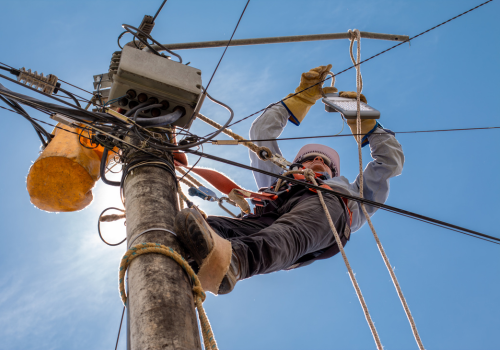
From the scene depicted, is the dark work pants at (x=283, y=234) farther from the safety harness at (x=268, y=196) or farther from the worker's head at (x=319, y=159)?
the worker's head at (x=319, y=159)

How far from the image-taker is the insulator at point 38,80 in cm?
313

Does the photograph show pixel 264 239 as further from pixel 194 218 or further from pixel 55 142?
pixel 55 142

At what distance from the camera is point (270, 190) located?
13.5 ft

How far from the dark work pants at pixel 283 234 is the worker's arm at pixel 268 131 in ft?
3.49

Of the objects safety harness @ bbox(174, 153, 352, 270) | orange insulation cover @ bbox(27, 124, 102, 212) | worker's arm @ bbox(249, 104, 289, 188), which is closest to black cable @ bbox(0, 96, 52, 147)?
orange insulation cover @ bbox(27, 124, 102, 212)

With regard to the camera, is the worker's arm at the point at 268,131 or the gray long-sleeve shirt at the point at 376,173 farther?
the worker's arm at the point at 268,131

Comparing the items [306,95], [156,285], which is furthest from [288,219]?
[306,95]

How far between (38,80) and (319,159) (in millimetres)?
2930

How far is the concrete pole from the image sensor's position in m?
1.63

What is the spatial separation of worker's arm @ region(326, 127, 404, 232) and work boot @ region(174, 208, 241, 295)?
2.21 metres

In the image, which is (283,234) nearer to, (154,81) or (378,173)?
(154,81)

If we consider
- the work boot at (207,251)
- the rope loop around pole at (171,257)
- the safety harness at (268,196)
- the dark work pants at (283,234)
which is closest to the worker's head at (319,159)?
the safety harness at (268,196)

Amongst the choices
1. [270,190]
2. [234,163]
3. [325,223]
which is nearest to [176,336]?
[234,163]

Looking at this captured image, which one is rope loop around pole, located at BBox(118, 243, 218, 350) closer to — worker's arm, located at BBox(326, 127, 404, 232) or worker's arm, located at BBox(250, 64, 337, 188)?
worker's arm, located at BBox(326, 127, 404, 232)
